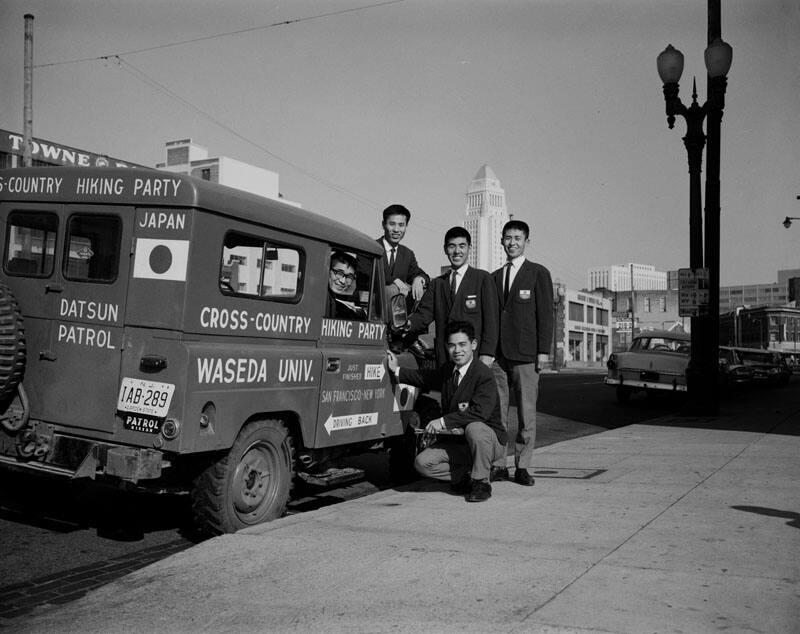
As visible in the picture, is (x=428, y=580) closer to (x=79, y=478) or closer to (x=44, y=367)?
(x=79, y=478)

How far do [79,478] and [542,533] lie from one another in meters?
2.69

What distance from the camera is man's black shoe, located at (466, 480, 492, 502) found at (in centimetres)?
543

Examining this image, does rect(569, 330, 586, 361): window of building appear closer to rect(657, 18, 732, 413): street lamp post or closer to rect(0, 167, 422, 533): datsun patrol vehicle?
rect(657, 18, 732, 413): street lamp post

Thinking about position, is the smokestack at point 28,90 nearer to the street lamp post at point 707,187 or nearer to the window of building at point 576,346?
the street lamp post at point 707,187

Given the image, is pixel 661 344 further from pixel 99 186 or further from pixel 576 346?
pixel 576 346

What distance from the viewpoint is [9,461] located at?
4.62m

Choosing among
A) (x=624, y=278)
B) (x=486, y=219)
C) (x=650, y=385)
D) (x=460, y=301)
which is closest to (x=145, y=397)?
(x=460, y=301)

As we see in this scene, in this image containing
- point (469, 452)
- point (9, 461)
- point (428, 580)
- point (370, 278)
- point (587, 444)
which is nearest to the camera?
point (428, 580)

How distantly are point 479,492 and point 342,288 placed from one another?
1.84 m

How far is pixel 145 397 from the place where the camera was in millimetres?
4309

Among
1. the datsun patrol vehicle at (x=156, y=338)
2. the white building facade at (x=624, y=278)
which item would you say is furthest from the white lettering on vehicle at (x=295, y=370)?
the white building facade at (x=624, y=278)

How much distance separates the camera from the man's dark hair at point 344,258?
5.77 metres

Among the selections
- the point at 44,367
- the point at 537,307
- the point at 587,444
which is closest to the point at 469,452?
the point at 537,307

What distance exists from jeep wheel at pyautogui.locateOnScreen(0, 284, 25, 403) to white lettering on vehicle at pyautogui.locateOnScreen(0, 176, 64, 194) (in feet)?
2.44
